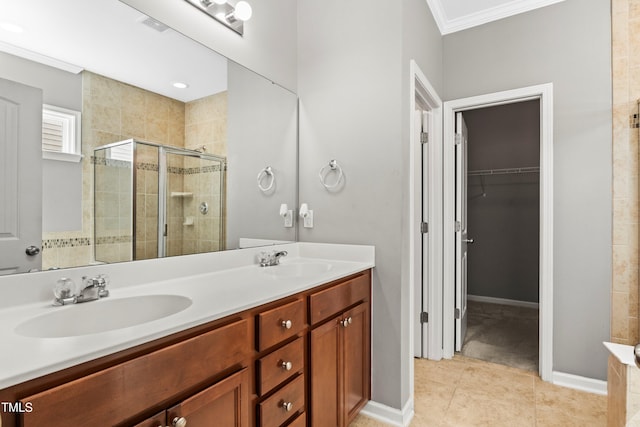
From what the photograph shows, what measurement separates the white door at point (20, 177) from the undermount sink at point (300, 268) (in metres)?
0.97

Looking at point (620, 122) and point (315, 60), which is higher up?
point (315, 60)

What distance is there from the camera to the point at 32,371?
61 centimetres

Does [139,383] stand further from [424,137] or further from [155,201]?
[424,137]

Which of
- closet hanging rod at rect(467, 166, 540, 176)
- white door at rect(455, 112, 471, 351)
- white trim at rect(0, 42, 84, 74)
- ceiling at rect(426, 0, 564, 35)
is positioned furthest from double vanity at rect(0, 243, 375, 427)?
closet hanging rod at rect(467, 166, 540, 176)

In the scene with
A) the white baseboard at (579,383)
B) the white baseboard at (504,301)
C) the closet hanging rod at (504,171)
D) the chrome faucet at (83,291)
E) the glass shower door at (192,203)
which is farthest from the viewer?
the white baseboard at (504,301)

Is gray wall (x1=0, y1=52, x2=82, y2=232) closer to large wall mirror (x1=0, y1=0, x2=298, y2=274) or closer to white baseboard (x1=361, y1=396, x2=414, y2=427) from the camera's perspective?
large wall mirror (x1=0, y1=0, x2=298, y2=274)

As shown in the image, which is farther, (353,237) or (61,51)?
(353,237)

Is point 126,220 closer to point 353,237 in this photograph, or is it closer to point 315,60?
point 353,237

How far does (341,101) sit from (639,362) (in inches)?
68.4

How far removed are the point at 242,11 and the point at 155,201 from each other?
1.05 meters

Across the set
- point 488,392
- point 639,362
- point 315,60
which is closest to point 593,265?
point 488,392

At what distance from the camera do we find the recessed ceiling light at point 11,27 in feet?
3.30

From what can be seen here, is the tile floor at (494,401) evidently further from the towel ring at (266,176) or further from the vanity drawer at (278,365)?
the towel ring at (266,176)

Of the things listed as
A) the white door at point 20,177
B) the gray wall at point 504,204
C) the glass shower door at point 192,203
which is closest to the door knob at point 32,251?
the white door at point 20,177
